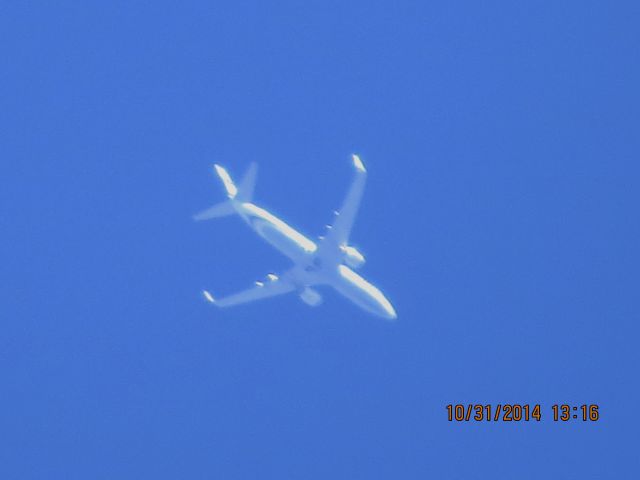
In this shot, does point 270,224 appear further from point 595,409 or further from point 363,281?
point 595,409

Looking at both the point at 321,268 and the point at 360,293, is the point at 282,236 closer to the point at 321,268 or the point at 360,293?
the point at 321,268

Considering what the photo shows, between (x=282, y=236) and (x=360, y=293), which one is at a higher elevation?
(x=282, y=236)

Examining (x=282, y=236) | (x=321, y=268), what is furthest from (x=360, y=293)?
(x=282, y=236)

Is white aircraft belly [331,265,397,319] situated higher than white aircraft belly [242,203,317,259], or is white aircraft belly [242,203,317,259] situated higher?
white aircraft belly [242,203,317,259]

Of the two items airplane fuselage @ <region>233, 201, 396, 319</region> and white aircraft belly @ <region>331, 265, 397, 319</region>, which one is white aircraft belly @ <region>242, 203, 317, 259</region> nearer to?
airplane fuselage @ <region>233, 201, 396, 319</region>

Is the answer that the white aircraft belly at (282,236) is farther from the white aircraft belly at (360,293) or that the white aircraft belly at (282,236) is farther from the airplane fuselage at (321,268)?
the white aircraft belly at (360,293)
